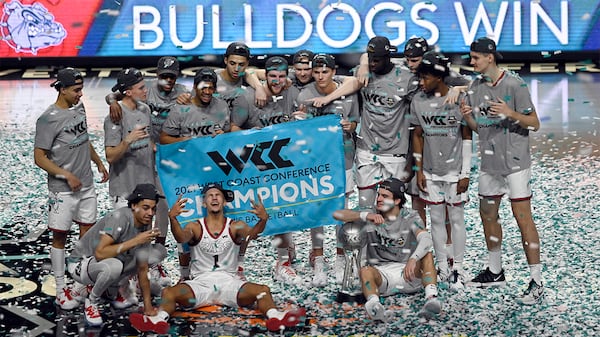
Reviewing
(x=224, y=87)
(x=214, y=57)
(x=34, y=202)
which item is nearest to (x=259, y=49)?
(x=214, y=57)

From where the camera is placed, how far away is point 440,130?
1002 cm

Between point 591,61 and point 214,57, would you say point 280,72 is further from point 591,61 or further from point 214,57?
point 591,61

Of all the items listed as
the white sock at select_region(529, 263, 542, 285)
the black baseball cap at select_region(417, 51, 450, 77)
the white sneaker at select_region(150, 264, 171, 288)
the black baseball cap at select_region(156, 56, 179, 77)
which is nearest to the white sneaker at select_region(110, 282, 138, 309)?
the white sneaker at select_region(150, 264, 171, 288)

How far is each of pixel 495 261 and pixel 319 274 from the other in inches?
64.1

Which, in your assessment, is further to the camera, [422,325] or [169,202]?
[169,202]

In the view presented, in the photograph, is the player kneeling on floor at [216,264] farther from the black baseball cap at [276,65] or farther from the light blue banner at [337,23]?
the light blue banner at [337,23]

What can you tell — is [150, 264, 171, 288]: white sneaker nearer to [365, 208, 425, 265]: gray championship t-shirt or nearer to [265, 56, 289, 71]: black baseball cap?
[365, 208, 425, 265]: gray championship t-shirt

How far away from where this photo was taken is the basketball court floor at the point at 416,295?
29.9ft

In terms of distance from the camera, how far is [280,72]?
1027 centimetres

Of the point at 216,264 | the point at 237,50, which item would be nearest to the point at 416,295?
the point at 216,264

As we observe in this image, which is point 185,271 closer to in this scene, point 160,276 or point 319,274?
point 160,276

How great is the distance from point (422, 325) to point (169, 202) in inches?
104

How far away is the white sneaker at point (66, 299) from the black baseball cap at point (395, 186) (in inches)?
113

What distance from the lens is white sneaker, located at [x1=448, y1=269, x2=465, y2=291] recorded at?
32.9ft
